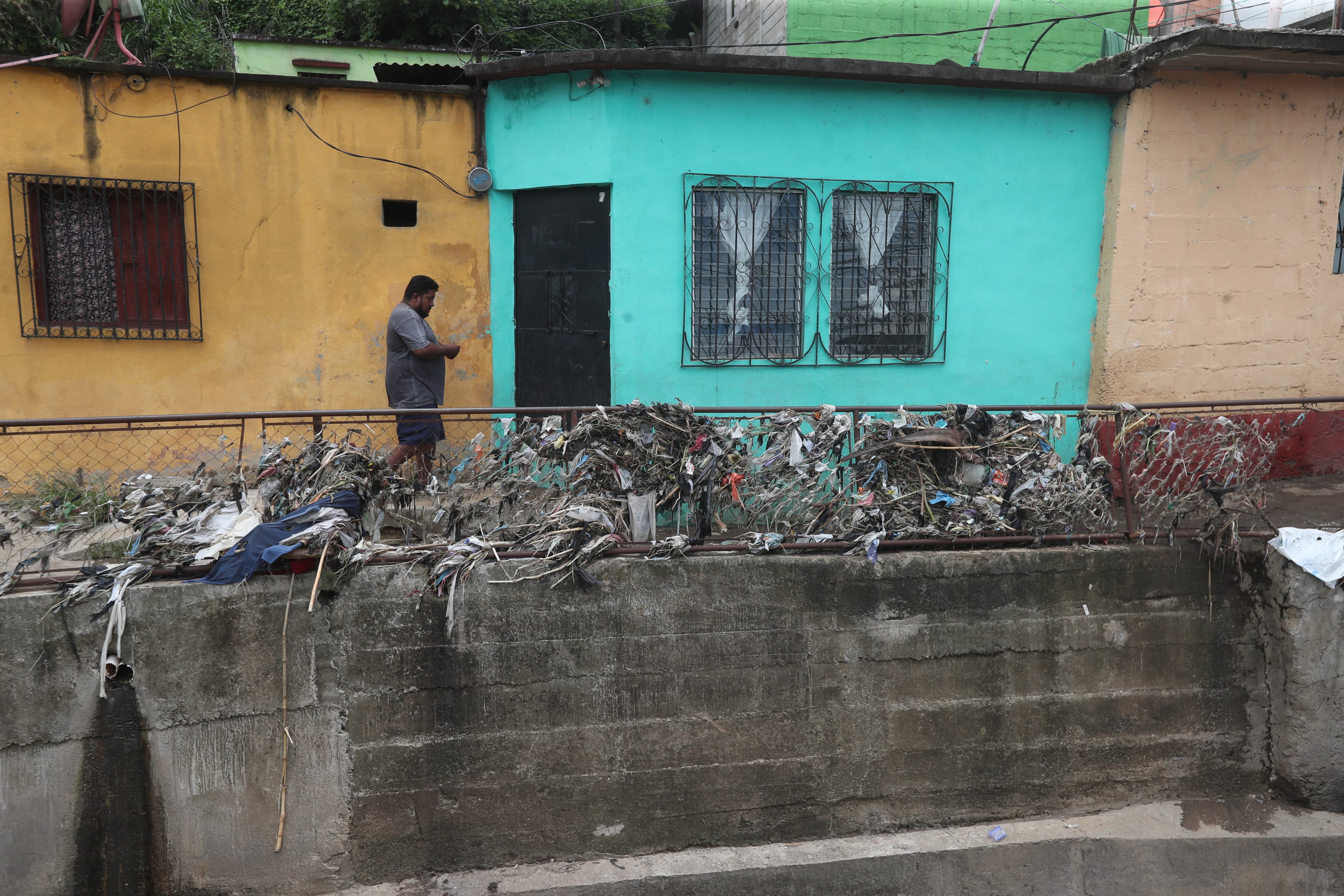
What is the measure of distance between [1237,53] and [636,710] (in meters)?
5.87

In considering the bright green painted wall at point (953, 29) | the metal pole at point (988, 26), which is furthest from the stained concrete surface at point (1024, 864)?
the bright green painted wall at point (953, 29)

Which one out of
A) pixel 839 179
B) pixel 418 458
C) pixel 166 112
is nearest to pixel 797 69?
pixel 839 179

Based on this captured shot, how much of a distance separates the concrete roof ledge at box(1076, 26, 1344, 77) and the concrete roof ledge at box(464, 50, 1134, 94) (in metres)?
0.15

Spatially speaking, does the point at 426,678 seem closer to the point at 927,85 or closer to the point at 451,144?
the point at 451,144

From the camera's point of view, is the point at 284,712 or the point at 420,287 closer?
the point at 284,712

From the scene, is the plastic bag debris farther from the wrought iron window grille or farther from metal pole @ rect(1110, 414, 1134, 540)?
metal pole @ rect(1110, 414, 1134, 540)

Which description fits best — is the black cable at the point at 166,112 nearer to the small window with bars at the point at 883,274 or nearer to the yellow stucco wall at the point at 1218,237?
the small window with bars at the point at 883,274

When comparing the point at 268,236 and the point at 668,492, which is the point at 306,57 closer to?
the point at 268,236

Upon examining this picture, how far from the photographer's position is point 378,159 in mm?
6410

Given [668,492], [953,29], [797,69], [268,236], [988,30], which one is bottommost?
[668,492]

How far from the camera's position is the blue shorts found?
16.6 ft

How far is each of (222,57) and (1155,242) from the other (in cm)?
962

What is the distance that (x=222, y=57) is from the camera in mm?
9836

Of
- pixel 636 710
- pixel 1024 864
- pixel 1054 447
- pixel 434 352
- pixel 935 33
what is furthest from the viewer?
pixel 935 33
